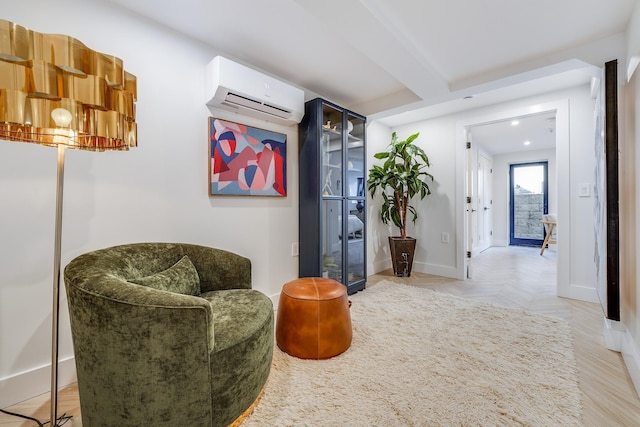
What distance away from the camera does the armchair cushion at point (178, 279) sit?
4.43 feet

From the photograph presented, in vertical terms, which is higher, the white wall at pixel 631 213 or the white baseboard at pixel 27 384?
the white wall at pixel 631 213

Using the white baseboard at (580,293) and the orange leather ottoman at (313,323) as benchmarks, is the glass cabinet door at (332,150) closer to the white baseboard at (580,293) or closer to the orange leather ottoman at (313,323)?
the orange leather ottoman at (313,323)

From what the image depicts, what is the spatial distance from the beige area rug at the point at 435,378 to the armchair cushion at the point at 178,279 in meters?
0.68

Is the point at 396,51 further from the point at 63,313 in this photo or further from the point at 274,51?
the point at 63,313

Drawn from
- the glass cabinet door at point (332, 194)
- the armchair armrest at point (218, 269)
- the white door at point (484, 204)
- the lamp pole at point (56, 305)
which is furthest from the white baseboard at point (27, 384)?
the white door at point (484, 204)

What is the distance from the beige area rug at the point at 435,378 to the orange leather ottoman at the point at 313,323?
64mm

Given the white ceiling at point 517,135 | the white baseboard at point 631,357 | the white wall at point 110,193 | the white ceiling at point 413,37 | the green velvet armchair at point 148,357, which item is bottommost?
the white baseboard at point 631,357

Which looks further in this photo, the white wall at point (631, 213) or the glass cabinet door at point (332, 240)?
the glass cabinet door at point (332, 240)

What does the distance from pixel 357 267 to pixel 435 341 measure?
1414mm

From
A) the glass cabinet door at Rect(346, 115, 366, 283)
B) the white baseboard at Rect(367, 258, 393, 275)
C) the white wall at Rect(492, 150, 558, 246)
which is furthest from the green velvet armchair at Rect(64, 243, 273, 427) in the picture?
the white wall at Rect(492, 150, 558, 246)

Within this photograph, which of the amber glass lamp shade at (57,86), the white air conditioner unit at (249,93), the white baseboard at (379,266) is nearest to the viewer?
the amber glass lamp shade at (57,86)

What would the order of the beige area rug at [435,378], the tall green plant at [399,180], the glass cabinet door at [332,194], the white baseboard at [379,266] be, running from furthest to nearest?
the white baseboard at [379,266]
the tall green plant at [399,180]
the glass cabinet door at [332,194]
the beige area rug at [435,378]

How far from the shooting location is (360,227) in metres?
3.24

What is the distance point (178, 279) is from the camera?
149cm
